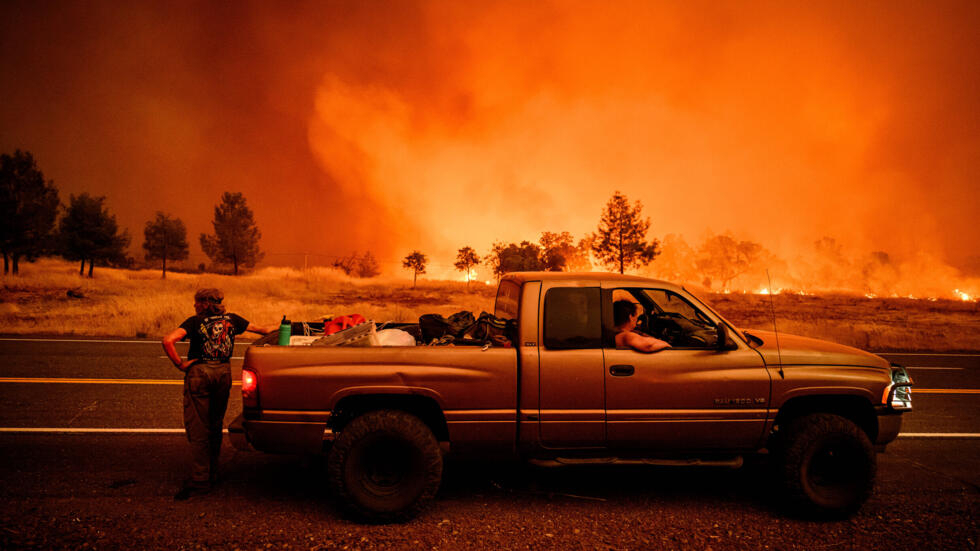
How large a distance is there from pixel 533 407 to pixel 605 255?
45.2 m

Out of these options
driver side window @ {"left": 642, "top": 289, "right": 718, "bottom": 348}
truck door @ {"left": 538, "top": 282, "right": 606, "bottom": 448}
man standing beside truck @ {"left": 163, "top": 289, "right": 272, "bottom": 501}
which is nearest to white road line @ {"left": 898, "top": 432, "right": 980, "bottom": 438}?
driver side window @ {"left": 642, "top": 289, "right": 718, "bottom": 348}

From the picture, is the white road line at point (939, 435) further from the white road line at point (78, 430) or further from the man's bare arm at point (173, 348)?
the white road line at point (78, 430)

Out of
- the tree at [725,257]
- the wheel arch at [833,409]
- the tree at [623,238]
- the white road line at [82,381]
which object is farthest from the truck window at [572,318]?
the tree at [725,257]

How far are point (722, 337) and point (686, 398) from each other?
22.1 inches

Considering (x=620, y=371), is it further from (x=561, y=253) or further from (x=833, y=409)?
(x=561, y=253)

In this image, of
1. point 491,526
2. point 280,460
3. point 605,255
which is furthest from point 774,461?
point 605,255

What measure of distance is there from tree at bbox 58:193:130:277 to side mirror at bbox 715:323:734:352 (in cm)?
5222

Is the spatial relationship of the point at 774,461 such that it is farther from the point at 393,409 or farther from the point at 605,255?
the point at 605,255

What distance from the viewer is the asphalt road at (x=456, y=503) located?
3719 mm

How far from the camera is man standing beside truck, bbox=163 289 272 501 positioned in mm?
4367

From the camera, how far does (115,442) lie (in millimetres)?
5613

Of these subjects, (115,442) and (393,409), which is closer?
(393,409)

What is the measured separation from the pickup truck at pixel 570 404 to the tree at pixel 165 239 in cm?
6282

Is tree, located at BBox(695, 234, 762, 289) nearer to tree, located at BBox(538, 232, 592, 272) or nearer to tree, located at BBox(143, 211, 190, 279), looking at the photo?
tree, located at BBox(538, 232, 592, 272)
